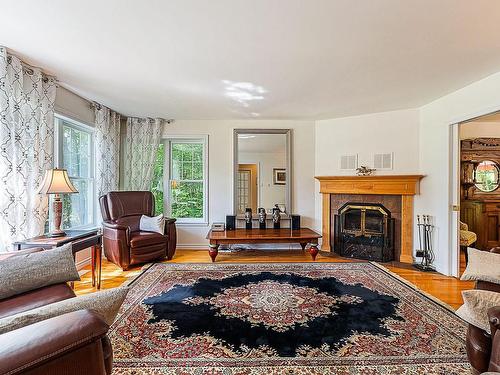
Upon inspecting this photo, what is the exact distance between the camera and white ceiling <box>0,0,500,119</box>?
1.87 m

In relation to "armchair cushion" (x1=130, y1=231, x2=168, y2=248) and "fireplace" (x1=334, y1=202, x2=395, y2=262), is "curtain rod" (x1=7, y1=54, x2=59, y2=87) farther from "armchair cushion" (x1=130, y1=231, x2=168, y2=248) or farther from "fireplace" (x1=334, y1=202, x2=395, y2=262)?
"fireplace" (x1=334, y1=202, x2=395, y2=262)

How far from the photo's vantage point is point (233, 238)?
13.3 ft

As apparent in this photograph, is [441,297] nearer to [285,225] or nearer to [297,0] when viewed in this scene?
[285,225]

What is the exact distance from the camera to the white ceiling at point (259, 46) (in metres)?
1.87

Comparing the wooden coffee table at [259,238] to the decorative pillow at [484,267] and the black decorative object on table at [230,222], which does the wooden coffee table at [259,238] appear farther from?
the decorative pillow at [484,267]

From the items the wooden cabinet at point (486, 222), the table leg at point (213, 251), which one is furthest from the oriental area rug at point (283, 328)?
the wooden cabinet at point (486, 222)

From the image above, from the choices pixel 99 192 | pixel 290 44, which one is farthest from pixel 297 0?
pixel 99 192

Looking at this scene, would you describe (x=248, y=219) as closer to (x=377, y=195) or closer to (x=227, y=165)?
(x=227, y=165)

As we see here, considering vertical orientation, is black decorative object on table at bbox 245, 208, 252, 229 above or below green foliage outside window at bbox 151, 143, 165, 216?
below

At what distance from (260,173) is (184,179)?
147 cm

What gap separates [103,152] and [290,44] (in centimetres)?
343

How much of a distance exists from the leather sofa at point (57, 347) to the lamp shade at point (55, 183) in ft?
7.23

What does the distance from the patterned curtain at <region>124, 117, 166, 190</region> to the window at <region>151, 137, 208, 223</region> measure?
0.23 m

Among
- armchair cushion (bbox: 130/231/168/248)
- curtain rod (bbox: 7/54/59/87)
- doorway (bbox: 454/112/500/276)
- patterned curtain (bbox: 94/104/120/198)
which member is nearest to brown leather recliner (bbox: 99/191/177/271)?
armchair cushion (bbox: 130/231/168/248)
